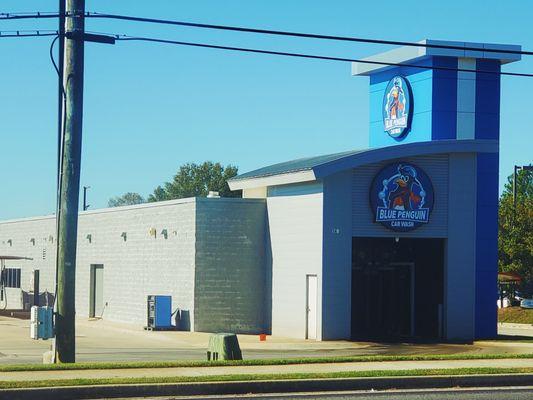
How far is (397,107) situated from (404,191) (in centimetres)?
589

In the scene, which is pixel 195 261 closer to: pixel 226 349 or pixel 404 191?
pixel 404 191

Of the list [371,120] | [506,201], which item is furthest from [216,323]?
[506,201]

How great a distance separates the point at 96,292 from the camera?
47.5 meters

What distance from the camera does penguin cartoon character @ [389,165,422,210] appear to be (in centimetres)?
3544

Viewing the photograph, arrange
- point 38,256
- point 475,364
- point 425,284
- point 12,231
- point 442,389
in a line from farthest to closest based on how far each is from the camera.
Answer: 1. point 12,231
2. point 38,256
3. point 425,284
4. point 475,364
5. point 442,389

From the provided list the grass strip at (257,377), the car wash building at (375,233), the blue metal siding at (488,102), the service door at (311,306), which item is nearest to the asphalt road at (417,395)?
the grass strip at (257,377)

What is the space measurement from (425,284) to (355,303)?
8.43 ft

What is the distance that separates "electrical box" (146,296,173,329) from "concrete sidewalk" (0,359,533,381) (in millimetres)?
16740

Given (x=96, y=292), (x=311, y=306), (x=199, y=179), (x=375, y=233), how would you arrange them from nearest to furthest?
(x=375, y=233), (x=311, y=306), (x=96, y=292), (x=199, y=179)

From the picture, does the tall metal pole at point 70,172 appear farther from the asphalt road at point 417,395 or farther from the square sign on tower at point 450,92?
the square sign on tower at point 450,92

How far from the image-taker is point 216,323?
1494 inches

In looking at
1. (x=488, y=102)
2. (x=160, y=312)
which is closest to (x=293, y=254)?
(x=160, y=312)

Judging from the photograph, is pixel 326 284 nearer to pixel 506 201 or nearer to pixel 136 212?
pixel 136 212

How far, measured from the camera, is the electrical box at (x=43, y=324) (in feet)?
68.3
